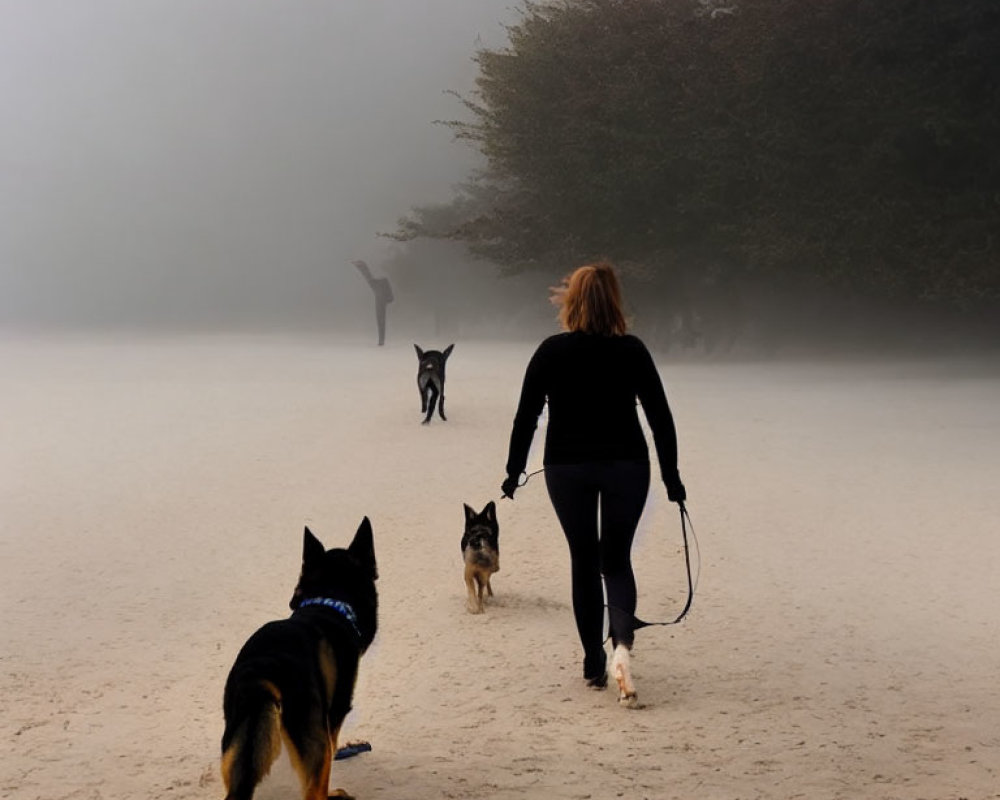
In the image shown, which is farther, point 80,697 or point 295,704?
point 80,697

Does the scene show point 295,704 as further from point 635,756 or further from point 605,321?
point 605,321

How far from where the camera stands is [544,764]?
433cm

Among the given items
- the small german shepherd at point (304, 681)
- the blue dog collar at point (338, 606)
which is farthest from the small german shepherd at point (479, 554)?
the blue dog collar at point (338, 606)

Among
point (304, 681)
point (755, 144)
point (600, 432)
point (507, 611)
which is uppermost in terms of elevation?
point (755, 144)

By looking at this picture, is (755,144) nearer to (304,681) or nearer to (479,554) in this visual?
(479,554)

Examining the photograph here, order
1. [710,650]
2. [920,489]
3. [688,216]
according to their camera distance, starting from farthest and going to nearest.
A: [688,216] < [920,489] < [710,650]

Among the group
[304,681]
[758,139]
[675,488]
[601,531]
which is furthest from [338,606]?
[758,139]

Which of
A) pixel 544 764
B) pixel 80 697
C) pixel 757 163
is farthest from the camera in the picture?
pixel 757 163

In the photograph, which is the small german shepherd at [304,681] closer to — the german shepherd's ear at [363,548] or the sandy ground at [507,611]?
the german shepherd's ear at [363,548]

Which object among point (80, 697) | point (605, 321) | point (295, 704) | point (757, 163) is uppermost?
point (757, 163)

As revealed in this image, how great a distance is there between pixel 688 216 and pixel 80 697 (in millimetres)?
26009

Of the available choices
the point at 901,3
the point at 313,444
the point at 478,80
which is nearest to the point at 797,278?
the point at 901,3

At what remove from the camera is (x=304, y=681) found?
137 inches

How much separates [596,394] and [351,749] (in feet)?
5.99
